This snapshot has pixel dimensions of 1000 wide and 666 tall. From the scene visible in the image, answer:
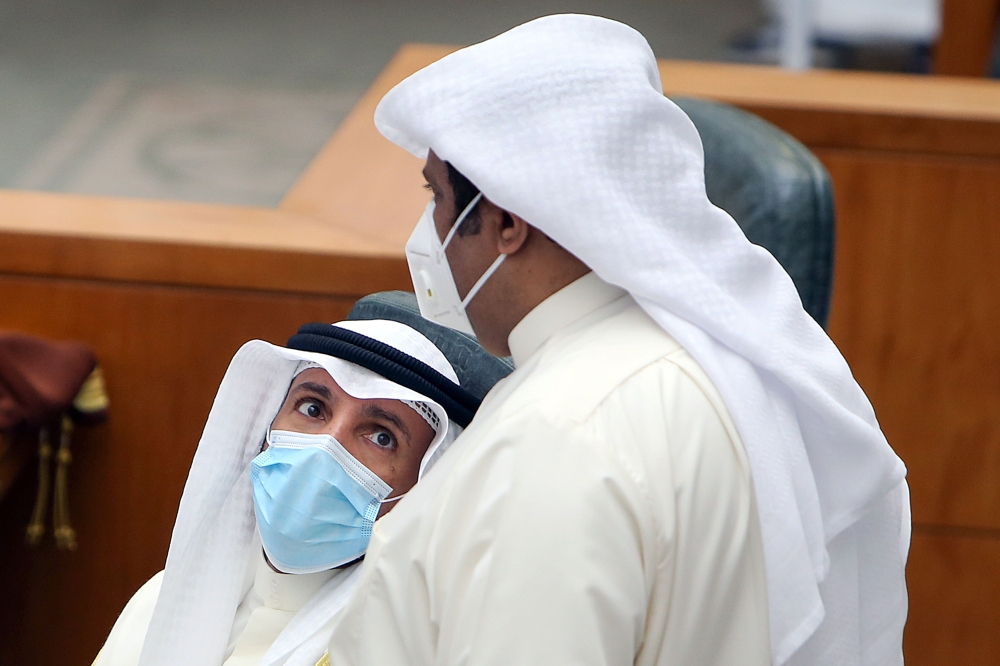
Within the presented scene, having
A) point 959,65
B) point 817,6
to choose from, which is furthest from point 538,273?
point 817,6

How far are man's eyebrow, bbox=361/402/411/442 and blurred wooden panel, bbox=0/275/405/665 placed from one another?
2.44 feet

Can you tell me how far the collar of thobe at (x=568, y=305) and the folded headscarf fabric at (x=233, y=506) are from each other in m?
0.45

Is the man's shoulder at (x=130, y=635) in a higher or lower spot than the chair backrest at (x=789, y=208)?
lower

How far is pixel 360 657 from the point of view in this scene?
1.15m

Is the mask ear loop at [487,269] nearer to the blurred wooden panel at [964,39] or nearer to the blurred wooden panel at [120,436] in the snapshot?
the blurred wooden panel at [120,436]

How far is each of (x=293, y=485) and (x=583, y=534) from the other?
0.66 metres

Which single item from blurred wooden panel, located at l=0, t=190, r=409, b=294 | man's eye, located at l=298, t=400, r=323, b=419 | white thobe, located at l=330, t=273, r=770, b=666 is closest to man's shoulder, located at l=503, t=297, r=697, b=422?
white thobe, located at l=330, t=273, r=770, b=666

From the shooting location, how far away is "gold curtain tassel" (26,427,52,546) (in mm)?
2459

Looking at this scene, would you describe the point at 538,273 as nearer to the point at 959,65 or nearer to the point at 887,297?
the point at 887,297

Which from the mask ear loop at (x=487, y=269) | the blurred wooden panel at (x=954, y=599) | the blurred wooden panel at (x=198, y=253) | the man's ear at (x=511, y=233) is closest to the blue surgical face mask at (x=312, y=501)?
the mask ear loop at (x=487, y=269)

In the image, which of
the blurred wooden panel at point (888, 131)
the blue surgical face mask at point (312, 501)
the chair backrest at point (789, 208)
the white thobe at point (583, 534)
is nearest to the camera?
the white thobe at point (583, 534)

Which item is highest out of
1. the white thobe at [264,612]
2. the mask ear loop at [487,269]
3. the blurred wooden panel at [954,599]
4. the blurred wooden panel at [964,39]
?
the mask ear loop at [487,269]

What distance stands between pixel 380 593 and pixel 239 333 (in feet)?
4.56

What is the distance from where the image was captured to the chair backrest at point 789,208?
7.18ft
